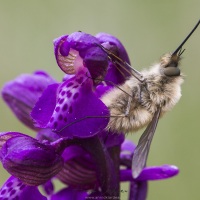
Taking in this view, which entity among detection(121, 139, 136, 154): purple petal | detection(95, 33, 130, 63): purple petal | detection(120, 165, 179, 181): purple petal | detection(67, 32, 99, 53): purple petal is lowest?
detection(120, 165, 179, 181): purple petal

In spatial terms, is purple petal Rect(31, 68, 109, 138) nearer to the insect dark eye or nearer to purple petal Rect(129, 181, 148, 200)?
the insect dark eye

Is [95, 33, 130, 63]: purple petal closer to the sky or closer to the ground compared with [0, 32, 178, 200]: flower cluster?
closer to the sky

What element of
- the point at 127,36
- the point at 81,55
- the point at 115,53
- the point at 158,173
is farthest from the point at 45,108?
the point at 127,36

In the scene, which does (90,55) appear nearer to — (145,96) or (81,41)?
(81,41)

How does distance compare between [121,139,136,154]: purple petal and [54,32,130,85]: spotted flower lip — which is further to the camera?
[121,139,136,154]: purple petal

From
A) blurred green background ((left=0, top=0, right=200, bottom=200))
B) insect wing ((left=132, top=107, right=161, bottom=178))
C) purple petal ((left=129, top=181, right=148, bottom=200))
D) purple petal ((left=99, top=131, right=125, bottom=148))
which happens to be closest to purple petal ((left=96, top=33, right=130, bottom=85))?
purple petal ((left=99, top=131, right=125, bottom=148))

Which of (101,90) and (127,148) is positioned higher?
(101,90)

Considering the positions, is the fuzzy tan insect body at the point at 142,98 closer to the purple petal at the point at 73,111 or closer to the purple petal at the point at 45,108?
the purple petal at the point at 73,111
